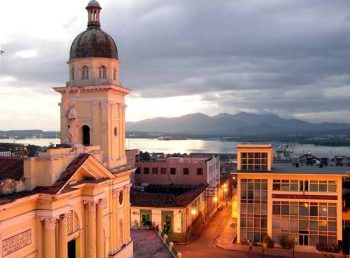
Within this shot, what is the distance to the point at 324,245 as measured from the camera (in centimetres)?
4431

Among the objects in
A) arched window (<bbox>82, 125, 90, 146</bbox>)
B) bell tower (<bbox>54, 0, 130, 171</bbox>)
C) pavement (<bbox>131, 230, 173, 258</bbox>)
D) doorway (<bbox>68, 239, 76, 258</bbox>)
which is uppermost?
bell tower (<bbox>54, 0, 130, 171</bbox>)

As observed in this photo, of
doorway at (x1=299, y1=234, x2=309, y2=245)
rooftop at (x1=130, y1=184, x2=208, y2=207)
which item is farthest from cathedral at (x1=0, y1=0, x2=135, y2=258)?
doorway at (x1=299, y1=234, x2=309, y2=245)

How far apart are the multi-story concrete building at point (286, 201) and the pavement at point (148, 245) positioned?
1006 cm

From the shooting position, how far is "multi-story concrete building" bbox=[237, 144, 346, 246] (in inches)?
1754

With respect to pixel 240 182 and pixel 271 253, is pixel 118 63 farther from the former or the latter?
pixel 271 253

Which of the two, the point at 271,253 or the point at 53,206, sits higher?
the point at 53,206

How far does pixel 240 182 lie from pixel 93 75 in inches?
845

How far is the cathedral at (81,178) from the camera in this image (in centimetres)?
2144

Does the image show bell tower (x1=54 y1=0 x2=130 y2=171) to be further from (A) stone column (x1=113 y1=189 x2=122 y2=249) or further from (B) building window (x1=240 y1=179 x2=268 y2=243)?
(B) building window (x1=240 y1=179 x2=268 y2=243)

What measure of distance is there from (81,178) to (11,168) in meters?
3.80

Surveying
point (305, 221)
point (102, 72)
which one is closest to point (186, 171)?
point (305, 221)

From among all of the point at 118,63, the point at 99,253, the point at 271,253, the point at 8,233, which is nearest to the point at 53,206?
the point at 8,233

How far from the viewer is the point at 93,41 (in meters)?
31.5

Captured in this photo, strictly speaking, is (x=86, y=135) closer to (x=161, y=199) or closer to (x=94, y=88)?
(x=94, y=88)
